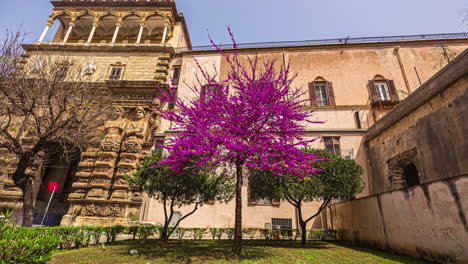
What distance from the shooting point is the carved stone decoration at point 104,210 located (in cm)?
1443

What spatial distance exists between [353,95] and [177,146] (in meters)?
16.1

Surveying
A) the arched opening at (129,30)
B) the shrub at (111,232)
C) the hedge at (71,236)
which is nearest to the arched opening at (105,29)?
the arched opening at (129,30)

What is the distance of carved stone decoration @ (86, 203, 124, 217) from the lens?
14.4 m

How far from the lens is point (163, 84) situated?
19125 mm

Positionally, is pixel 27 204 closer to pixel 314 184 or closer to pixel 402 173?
pixel 314 184

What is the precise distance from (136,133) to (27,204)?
8.77 m

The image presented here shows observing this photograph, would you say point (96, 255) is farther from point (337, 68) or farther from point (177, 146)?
point (337, 68)

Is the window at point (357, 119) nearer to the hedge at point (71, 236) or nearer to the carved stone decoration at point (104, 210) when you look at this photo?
the hedge at point (71, 236)

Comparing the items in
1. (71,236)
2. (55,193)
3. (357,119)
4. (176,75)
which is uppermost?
(176,75)

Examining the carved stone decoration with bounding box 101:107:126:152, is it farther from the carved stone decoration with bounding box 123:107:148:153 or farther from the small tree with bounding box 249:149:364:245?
the small tree with bounding box 249:149:364:245

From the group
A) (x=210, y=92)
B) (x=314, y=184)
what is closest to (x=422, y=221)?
(x=314, y=184)

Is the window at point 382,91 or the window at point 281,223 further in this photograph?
the window at point 382,91

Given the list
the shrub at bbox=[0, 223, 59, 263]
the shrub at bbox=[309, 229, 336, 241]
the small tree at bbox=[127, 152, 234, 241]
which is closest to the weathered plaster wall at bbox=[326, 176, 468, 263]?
the shrub at bbox=[309, 229, 336, 241]

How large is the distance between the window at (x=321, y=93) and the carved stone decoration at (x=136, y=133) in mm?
14425
